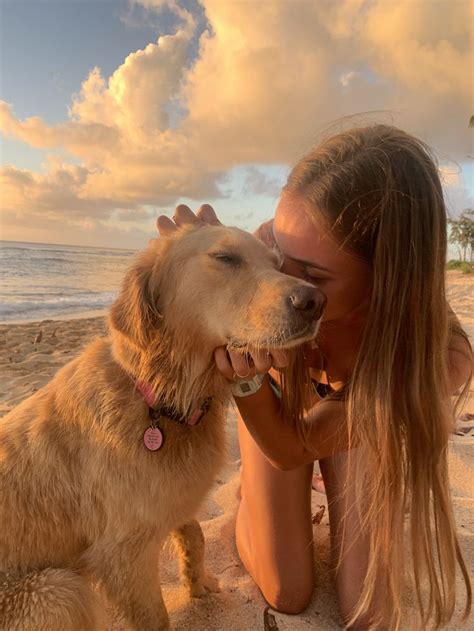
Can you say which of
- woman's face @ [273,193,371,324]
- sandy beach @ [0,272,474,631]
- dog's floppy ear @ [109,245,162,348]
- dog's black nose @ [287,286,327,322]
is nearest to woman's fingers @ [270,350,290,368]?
dog's black nose @ [287,286,327,322]

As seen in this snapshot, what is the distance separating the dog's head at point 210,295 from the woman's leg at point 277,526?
1003 millimetres

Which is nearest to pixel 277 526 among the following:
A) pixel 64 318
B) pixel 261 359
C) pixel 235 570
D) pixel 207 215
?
pixel 235 570

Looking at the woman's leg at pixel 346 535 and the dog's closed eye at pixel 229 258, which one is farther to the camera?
the woman's leg at pixel 346 535

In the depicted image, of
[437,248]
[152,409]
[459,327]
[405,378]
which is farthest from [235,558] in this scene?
[437,248]

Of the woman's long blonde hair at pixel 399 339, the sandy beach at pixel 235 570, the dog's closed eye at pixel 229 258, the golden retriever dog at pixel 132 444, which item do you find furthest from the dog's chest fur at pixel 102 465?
the woman's long blonde hair at pixel 399 339

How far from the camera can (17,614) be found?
72.8 inches

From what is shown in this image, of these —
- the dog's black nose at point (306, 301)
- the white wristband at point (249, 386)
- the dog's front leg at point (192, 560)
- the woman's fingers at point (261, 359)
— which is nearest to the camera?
the dog's black nose at point (306, 301)

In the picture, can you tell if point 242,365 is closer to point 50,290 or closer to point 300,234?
point 300,234

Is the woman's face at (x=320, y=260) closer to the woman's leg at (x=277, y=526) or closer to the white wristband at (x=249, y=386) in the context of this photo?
the white wristband at (x=249, y=386)

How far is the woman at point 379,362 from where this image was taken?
2.12 meters

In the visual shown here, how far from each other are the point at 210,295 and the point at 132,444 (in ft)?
2.34

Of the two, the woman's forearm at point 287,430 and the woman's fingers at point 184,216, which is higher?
the woman's fingers at point 184,216

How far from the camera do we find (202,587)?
100 inches

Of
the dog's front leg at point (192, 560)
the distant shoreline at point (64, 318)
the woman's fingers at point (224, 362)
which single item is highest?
the woman's fingers at point (224, 362)
